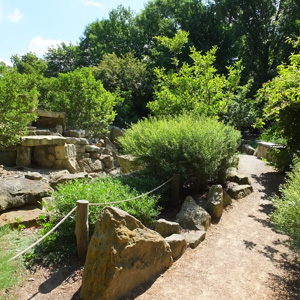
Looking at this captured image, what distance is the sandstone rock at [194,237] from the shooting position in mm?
3945

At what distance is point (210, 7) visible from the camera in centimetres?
1970

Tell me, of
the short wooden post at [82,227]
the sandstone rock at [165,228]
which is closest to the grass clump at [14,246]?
the short wooden post at [82,227]

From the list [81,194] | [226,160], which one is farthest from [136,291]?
[226,160]

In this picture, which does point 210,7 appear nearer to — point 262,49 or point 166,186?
point 262,49

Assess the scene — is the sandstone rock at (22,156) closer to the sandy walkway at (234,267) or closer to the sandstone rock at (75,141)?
the sandstone rock at (75,141)

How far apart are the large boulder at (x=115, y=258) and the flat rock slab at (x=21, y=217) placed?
190cm

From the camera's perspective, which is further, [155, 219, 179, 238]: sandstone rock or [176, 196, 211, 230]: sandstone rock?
[176, 196, 211, 230]: sandstone rock

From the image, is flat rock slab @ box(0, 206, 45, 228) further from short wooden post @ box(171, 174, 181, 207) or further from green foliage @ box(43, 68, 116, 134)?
green foliage @ box(43, 68, 116, 134)

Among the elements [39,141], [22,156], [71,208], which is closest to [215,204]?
[71,208]

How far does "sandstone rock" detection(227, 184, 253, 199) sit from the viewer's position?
5938 millimetres

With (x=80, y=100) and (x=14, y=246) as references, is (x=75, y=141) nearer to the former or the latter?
(x=80, y=100)

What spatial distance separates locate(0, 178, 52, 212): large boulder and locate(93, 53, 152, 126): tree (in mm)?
11309

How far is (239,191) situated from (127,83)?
12882 mm

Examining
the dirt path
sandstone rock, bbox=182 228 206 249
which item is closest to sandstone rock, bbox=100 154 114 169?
the dirt path
